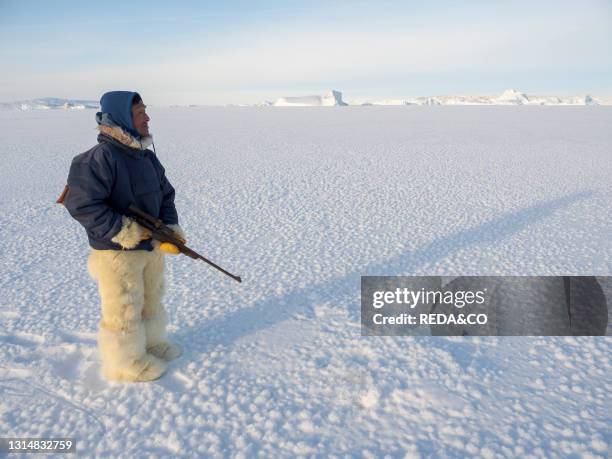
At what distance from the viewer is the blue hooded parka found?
81.4 inches

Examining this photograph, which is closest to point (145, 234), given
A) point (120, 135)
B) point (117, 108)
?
point (120, 135)

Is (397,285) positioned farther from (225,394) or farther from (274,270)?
(225,394)

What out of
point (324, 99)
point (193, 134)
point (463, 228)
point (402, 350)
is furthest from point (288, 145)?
point (324, 99)

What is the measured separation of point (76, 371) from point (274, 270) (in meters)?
1.94

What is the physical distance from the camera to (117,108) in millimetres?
2135

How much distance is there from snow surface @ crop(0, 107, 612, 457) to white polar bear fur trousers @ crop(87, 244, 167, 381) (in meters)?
0.12

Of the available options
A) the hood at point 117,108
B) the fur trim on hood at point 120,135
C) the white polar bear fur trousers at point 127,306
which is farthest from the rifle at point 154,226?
the hood at point 117,108

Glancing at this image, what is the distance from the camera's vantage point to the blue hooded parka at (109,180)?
2.07 meters

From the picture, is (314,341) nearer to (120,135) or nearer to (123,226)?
Result: (123,226)

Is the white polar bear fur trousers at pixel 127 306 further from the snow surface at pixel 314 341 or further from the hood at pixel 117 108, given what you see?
the hood at pixel 117 108

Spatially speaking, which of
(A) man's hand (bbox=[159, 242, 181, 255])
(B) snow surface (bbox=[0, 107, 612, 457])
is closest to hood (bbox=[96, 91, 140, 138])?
(A) man's hand (bbox=[159, 242, 181, 255])

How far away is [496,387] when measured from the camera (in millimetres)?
2453

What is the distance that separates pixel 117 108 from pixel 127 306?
42.9 inches

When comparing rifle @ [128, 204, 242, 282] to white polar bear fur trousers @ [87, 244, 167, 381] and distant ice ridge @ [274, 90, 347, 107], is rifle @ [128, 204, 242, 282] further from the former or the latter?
distant ice ridge @ [274, 90, 347, 107]
